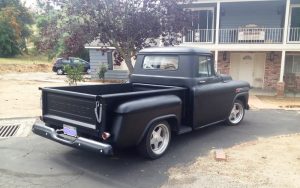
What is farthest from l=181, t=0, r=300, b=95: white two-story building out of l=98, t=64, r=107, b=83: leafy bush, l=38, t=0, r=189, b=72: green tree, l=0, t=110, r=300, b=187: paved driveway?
l=0, t=110, r=300, b=187: paved driveway

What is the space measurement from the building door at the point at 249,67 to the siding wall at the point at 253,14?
5.52 ft

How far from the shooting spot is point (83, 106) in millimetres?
5027

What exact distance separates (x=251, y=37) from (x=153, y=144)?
40.2ft

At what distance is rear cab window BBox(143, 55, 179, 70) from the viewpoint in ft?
22.2

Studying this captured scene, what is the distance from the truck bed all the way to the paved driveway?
1.98 ft

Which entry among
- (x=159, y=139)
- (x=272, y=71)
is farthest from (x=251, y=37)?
(x=159, y=139)

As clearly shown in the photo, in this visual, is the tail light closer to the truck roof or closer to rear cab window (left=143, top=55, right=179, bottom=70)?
rear cab window (left=143, top=55, right=179, bottom=70)

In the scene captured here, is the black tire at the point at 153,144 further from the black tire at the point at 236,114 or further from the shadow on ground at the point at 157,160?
the black tire at the point at 236,114

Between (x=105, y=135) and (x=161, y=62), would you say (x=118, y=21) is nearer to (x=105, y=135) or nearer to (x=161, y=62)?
(x=161, y=62)

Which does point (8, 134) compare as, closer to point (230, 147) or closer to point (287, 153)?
point (230, 147)

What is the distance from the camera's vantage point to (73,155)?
5.77 m

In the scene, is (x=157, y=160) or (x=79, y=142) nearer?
(x=79, y=142)

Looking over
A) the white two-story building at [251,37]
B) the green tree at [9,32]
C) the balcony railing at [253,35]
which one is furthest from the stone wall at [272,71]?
the green tree at [9,32]

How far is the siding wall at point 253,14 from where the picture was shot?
16609mm
